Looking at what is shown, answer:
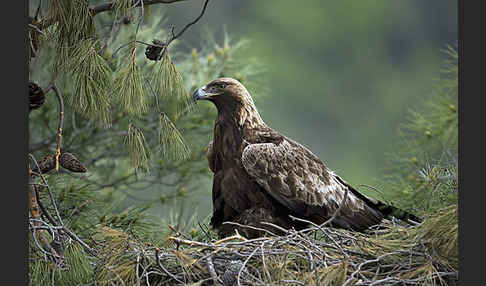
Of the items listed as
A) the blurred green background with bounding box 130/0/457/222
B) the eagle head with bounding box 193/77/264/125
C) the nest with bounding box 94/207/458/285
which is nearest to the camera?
the nest with bounding box 94/207/458/285

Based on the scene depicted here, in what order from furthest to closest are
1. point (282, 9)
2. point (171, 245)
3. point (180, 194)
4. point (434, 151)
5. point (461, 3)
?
point (282, 9), point (180, 194), point (434, 151), point (171, 245), point (461, 3)

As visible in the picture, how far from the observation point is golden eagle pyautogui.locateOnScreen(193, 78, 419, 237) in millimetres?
2828

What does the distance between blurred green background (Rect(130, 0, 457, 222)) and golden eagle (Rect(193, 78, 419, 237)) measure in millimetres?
5197

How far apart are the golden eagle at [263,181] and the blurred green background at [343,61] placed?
17.0ft

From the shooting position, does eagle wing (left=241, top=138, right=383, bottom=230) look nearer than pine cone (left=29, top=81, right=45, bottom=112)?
No

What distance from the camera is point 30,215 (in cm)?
228

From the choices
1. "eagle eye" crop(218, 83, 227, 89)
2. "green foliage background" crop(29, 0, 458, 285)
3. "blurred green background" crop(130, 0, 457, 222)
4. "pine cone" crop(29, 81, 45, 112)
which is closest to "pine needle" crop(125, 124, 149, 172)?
"green foliage background" crop(29, 0, 458, 285)

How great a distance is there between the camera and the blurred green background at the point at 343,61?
9.41 m

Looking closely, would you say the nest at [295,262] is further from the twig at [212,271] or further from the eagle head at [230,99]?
the eagle head at [230,99]

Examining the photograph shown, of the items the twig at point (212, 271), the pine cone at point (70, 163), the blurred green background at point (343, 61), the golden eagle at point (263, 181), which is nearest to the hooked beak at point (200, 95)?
the golden eagle at point (263, 181)

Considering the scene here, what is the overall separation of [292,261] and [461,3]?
882 mm

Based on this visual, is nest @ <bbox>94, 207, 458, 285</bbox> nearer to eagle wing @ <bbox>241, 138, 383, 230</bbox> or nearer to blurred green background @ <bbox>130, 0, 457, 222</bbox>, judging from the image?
eagle wing @ <bbox>241, 138, 383, 230</bbox>

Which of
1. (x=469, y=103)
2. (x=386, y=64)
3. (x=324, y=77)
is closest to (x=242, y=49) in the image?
(x=469, y=103)

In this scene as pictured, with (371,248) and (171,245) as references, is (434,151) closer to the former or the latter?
(371,248)
